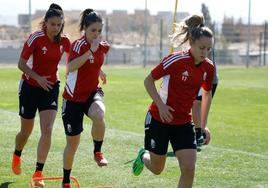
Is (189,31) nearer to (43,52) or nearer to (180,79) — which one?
(180,79)

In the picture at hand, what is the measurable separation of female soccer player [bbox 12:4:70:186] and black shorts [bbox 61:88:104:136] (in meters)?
0.56

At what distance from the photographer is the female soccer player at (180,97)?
6.72 meters

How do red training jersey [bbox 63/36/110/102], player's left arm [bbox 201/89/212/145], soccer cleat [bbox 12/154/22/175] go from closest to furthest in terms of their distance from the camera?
player's left arm [bbox 201/89/212/145] < red training jersey [bbox 63/36/110/102] < soccer cleat [bbox 12/154/22/175]

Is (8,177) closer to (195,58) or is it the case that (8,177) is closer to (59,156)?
(59,156)

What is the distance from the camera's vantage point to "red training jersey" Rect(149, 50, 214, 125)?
680 centimetres

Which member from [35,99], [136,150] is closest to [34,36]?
[35,99]

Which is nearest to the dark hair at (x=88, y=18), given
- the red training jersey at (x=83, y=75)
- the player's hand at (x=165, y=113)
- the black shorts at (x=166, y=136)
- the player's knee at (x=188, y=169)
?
the red training jersey at (x=83, y=75)

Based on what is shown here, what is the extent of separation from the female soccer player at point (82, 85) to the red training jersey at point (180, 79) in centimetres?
116

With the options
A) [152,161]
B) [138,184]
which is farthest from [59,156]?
[152,161]

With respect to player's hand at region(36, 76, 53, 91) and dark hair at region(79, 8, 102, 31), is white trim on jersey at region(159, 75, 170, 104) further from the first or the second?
player's hand at region(36, 76, 53, 91)

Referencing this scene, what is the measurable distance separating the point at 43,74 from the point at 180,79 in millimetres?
2359

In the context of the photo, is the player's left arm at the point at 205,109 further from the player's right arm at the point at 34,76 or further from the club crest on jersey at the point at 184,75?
the player's right arm at the point at 34,76

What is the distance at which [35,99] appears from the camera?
8.73 metres

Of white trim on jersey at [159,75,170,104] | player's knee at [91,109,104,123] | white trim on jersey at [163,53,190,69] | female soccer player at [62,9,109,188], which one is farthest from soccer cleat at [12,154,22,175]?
white trim on jersey at [163,53,190,69]
